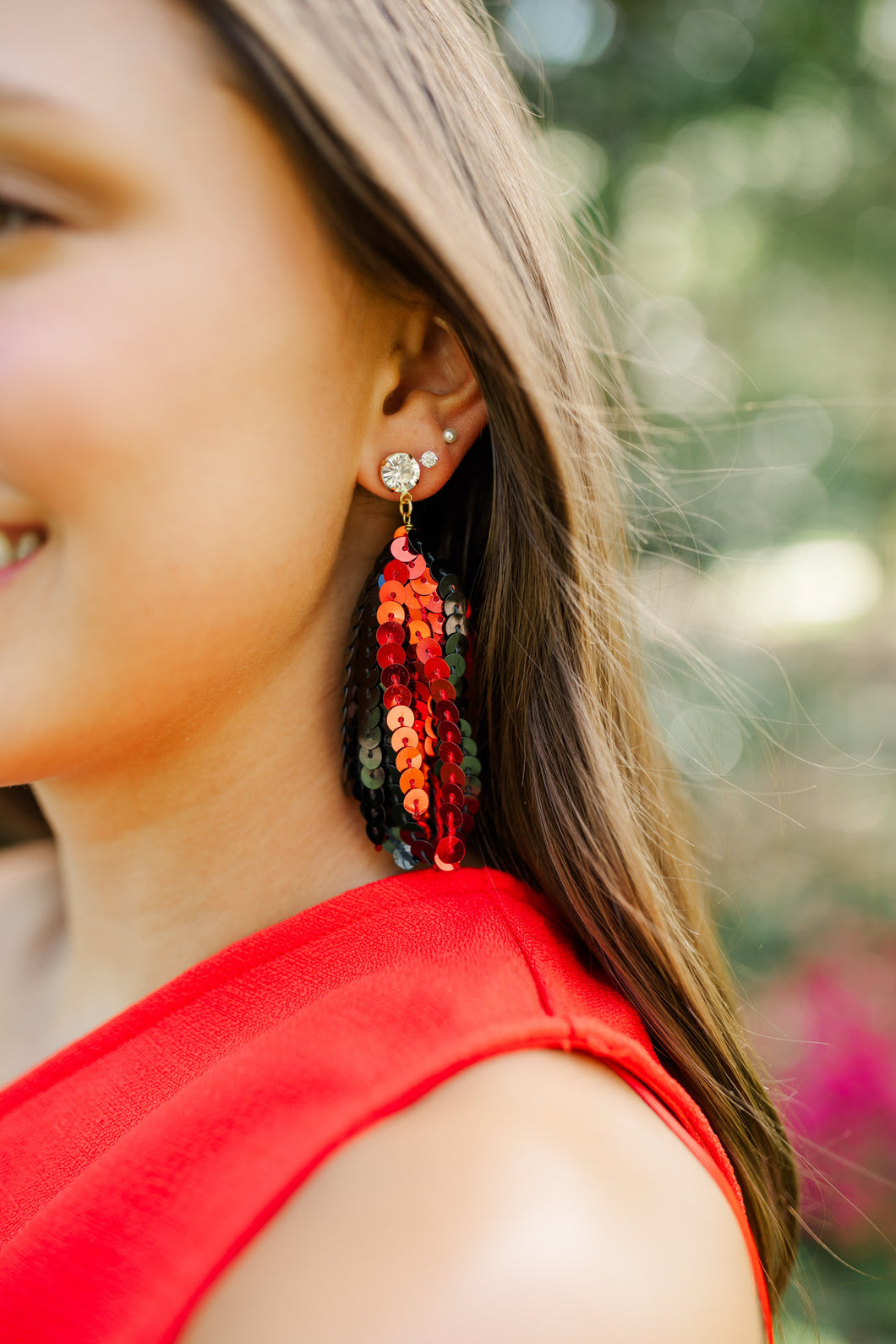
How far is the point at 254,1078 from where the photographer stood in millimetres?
807

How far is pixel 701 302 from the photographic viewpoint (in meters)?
3.85

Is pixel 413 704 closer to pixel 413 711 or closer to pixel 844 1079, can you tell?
pixel 413 711

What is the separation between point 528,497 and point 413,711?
0.23m

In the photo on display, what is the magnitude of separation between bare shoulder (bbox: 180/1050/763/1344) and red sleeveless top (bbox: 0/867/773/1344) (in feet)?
0.07

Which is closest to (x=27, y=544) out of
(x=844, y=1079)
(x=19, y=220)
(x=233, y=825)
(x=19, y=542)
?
(x=19, y=542)

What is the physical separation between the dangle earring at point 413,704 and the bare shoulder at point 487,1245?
32cm

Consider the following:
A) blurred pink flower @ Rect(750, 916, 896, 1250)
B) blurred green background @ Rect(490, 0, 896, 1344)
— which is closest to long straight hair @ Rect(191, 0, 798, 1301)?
blurred pink flower @ Rect(750, 916, 896, 1250)

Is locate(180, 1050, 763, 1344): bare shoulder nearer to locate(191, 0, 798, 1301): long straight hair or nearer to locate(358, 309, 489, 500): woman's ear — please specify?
locate(191, 0, 798, 1301): long straight hair

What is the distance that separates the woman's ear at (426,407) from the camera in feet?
3.52

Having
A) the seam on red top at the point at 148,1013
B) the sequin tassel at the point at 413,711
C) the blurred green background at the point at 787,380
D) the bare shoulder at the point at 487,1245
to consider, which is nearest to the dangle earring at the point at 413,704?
the sequin tassel at the point at 413,711

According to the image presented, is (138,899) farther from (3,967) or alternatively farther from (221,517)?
(221,517)

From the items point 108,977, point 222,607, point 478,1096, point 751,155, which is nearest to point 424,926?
point 478,1096

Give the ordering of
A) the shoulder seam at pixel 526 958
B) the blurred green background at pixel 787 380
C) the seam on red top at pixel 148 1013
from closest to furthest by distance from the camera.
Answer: the shoulder seam at pixel 526 958 < the seam on red top at pixel 148 1013 < the blurred green background at pixel 787 380

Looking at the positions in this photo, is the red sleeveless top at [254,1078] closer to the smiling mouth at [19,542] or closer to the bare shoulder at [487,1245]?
the bare shoulder at [487,1245]
